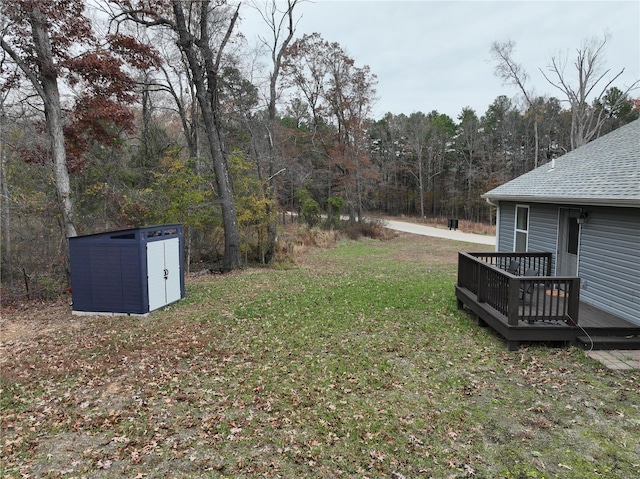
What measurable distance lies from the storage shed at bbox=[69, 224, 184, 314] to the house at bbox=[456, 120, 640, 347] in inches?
261

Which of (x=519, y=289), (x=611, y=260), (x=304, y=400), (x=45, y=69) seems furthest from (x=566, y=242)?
(x=45, y=69)

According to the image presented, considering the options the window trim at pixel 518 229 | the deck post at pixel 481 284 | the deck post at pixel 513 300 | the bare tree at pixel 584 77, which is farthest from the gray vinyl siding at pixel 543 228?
the bare tree at pixel 584 77

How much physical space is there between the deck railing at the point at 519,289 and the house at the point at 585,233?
0.02 meters

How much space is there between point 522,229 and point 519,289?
16.5 ft

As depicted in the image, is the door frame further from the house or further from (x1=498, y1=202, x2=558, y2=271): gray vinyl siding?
(x1=498, y1=202, x2=558, y2=271): gray vinyl siding

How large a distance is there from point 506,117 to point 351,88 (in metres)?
19.4

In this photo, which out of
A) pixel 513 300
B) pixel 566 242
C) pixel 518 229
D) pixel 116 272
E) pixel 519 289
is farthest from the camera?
pixel 518 229

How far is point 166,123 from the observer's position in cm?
2417

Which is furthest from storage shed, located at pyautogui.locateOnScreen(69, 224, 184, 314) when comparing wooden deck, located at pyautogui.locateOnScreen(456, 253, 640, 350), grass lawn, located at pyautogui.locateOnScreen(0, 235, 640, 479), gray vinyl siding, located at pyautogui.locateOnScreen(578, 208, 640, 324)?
gray vinyl siding, located at pyautogui.locateOnScreen(578, 208, 640, 324)

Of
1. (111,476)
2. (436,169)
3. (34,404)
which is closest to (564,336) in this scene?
(111,476)

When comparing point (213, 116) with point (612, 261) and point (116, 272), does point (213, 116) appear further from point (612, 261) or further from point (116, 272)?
point (612, 261)

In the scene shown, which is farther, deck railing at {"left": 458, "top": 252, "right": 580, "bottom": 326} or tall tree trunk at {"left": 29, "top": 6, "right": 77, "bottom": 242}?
tall tree trunk at {"left": 29, "top": 6, "right": 77, "bottom": 242}

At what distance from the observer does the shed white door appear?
27.2 ft

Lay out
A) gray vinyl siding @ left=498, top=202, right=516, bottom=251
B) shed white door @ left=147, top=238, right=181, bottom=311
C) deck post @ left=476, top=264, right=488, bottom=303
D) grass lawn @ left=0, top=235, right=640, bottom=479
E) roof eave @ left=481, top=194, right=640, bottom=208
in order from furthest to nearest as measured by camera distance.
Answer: gray vinyl siding @ left=498, top=202, right=516, bottom=251
shed white door @ left=147, top=238, right=181, bottom=311
deck post @ left=476, top=264, right=488, bottom=303
roof eave @ left=481, top=194, right=640, bottom=208
grass lawn @ left=0, top=235, right=640, bottom=479
